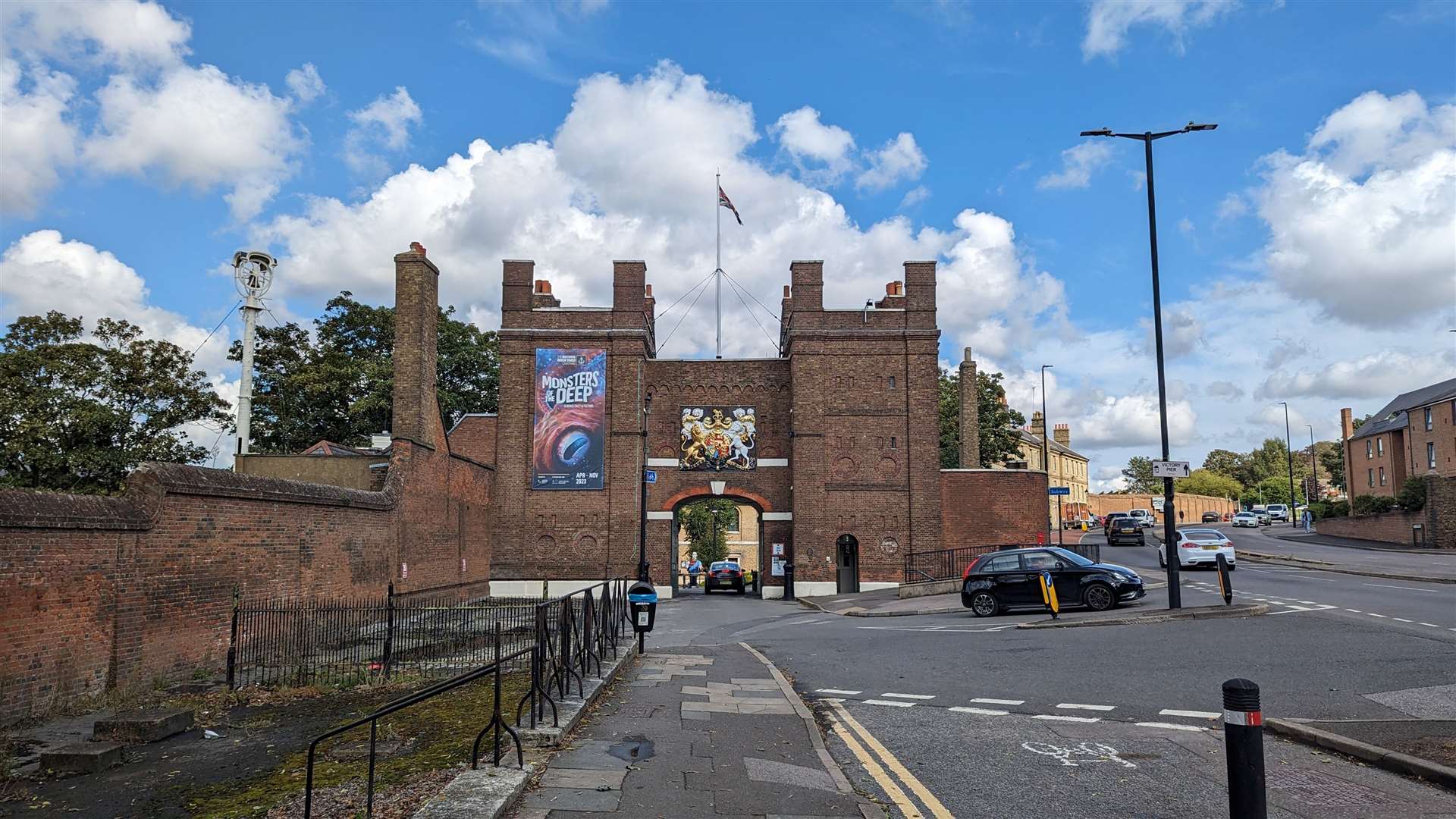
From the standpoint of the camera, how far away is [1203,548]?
30984 mm

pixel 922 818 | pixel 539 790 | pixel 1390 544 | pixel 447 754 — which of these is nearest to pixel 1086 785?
pixel 922 818

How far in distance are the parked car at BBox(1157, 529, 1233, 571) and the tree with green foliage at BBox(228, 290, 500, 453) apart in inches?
1204

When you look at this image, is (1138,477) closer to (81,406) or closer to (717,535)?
(717,535)

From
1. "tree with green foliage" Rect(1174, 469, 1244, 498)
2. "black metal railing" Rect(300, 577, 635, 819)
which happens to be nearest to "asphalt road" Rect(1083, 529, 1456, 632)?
"black metal railing" Rect(300, 577, 635, 819)

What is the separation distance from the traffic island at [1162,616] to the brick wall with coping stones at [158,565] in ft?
47.7

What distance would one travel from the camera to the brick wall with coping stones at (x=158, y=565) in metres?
10.8

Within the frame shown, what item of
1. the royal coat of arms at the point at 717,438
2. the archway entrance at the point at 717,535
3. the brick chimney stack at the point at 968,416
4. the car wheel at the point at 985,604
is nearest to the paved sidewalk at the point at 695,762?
the car wheel at the point at 985,604

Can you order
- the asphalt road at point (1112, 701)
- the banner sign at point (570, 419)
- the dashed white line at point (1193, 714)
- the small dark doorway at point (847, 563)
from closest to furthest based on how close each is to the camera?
1. the asphalt road at point (1112, 701)
2. the dashed white line at point (1193, 714)
3. the small dark doorway at point (847, 563)
4. the banner sign at point (570, 419)

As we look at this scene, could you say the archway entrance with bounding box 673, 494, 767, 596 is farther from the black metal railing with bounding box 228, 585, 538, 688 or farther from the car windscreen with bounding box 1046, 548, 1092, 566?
the black metal railing with bounding box 228, 585, 538, 688

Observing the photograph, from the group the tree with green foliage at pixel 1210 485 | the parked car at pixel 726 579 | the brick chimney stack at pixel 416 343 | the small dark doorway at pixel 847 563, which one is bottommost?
the parked car at pixel 726 579

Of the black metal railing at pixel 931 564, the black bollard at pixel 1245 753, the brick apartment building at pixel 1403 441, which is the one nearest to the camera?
the black bollard at pixel 1245 753

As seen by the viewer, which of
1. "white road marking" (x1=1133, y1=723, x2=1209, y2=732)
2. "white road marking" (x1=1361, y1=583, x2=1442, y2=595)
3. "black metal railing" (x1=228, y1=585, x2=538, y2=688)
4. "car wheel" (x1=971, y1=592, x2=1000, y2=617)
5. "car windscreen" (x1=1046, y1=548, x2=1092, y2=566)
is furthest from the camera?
"white road marking" (x1=1361, y1=583, x2=1442, y2=595)

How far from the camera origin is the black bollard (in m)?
4.93

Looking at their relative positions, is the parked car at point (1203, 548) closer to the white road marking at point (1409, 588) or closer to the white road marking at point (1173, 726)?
the white road marking at point (1409, 588)
